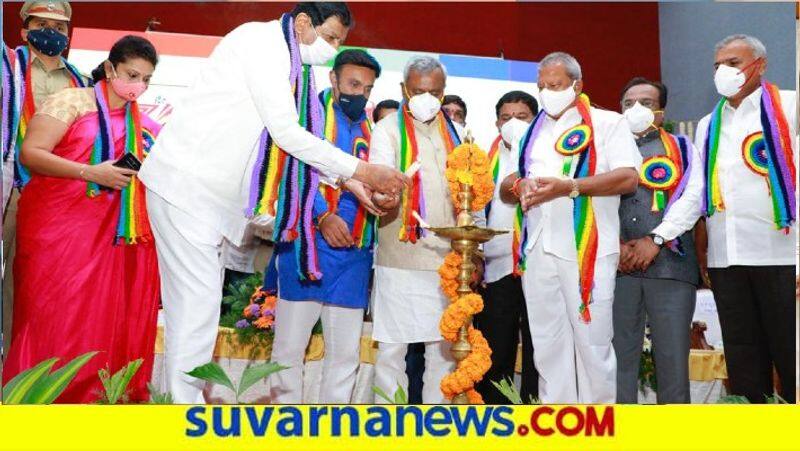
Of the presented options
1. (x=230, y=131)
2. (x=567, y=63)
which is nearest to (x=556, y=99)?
(x=567, y=63)

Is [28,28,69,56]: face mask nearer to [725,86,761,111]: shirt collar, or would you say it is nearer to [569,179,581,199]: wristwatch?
[569,179,581,199]: wristwatch

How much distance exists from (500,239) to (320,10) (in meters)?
1.31

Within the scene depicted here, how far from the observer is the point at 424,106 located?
4242mm

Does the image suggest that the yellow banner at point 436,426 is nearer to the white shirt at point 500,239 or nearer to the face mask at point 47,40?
the white shirt at point 500,239

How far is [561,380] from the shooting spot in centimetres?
407

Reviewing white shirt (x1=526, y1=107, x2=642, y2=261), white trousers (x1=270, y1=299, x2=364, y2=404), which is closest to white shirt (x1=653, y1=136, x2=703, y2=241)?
white shirt (x1=526, y1=107, x2=642, y2=261)

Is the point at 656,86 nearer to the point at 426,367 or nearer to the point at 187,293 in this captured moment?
the point at 426,367

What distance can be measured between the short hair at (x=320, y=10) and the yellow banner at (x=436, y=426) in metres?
1.53

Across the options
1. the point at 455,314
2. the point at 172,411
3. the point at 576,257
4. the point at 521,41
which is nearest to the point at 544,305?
the point at 576,257

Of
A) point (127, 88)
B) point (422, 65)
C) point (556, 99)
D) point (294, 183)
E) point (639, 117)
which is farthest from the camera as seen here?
point (639, 117)

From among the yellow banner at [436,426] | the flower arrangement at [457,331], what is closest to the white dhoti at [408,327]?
the flower arrangement at [457,331]

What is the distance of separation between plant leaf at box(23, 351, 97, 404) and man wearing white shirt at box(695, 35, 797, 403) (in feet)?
8.31

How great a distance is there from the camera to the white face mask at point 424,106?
424 cm

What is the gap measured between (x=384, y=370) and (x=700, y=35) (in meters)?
2.06
